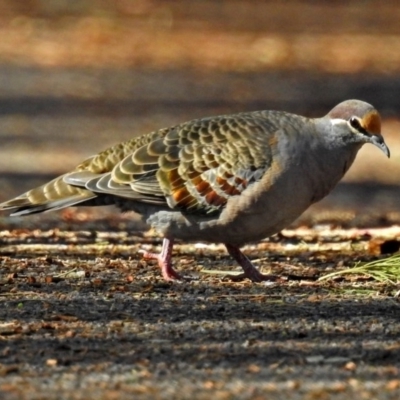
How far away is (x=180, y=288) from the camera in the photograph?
21.7 ft

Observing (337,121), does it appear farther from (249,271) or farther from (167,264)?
(167,264)

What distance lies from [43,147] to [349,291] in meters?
7.54

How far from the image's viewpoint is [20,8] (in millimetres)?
28312

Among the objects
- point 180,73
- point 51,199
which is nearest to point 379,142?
point 51,199

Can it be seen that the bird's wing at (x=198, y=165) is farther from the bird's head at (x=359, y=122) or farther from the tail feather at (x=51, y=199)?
the bird's head at (x=359, y=122)

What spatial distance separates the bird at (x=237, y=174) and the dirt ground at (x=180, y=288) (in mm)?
301

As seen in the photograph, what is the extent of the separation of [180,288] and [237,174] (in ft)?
2.11

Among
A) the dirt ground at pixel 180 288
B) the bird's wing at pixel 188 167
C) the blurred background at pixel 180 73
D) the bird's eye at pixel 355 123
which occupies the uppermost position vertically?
the bird's eye at pixel 355 123

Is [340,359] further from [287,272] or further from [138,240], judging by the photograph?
[138,240]

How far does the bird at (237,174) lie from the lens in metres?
6.65

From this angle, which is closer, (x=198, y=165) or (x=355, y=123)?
(x=355, y=123)

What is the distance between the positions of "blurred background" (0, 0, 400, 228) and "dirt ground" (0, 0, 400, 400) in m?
0.06

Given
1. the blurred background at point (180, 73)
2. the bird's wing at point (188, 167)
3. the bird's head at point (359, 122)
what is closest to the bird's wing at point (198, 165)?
the bird's wing at point (188, 167)

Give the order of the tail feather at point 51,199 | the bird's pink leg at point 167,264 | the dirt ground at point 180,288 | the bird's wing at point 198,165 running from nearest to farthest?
the dirt ground at point 180,288
the bird's wing at point 198,165
the bird's pink leg at point 167,264
the tail feather at point 51,199
